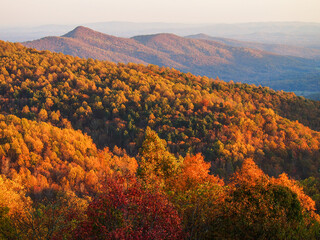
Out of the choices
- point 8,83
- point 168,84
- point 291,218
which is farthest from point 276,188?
point 8,83

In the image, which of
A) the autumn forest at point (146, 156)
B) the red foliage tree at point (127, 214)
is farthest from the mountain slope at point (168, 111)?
the red foliage tree at point (127, 214)

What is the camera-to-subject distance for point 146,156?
91.2 feet

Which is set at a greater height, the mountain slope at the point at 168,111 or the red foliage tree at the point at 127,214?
the red foliage tree at the point at 127,214

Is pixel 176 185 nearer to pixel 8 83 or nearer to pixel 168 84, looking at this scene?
pixel 168 84

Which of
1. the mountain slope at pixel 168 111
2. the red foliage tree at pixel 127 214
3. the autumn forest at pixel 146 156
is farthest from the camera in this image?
the mountain slope at pixel 168 111

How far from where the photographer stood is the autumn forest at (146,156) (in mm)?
19594

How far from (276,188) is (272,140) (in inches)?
3455

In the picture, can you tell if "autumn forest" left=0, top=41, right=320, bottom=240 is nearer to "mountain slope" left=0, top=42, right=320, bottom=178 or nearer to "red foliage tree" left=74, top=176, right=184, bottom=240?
"red foliage tree" left=74, top=176, right=184, bottom=240

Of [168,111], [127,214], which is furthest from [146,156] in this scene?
[168,111]

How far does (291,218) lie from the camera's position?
2098 cm

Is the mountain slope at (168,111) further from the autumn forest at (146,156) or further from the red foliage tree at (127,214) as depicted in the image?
the red foliage tree at (127,214)

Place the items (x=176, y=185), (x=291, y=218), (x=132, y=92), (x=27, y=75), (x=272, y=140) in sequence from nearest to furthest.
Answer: (x=291, y=218) → (x=176, y=185) → (x=272, y=140) → (x=132, y=92) → (x=27, y=75)

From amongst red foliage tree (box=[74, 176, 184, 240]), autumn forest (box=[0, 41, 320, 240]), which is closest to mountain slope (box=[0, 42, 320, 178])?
autumn forest (box=[0, 41, 320, 240])

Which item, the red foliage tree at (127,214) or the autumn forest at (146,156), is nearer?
the red foliage tree at (127,214)
